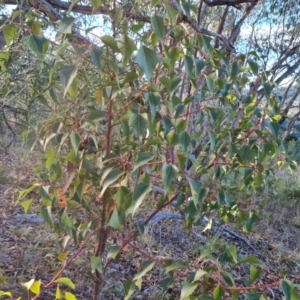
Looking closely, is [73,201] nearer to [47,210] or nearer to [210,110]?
[47,210]

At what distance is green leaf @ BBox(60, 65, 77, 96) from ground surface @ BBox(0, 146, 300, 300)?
0.90 metres

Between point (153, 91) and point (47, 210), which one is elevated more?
point (153, 91)

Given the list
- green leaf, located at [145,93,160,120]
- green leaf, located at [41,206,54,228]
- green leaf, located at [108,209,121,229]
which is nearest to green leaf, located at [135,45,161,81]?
green leaf, located at [145,93,160,120]

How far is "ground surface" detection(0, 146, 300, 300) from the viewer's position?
1983 mm

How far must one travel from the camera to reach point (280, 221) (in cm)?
349

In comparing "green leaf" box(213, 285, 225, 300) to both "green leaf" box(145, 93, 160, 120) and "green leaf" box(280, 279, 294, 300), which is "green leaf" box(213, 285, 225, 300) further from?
"green leaf" box(145, 93, 160, 120)

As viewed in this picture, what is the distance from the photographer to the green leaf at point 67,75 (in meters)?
0.69

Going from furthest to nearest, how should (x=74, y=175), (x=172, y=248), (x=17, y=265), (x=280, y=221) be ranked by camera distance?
1. (x=280, y=221)
2. (x=172, y=248)
3. (x=17, y=265)
4. (x=74, y=175)

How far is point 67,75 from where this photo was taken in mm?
695

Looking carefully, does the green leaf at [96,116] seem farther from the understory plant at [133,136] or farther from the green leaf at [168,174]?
the green leaf at [168,174]

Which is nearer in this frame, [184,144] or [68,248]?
[184,144]

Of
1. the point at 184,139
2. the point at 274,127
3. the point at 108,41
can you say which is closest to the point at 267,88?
the point at 274,127

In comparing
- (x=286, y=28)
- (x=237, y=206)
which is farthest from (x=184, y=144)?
(x=286, y=28)

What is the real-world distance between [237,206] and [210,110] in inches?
17.9
